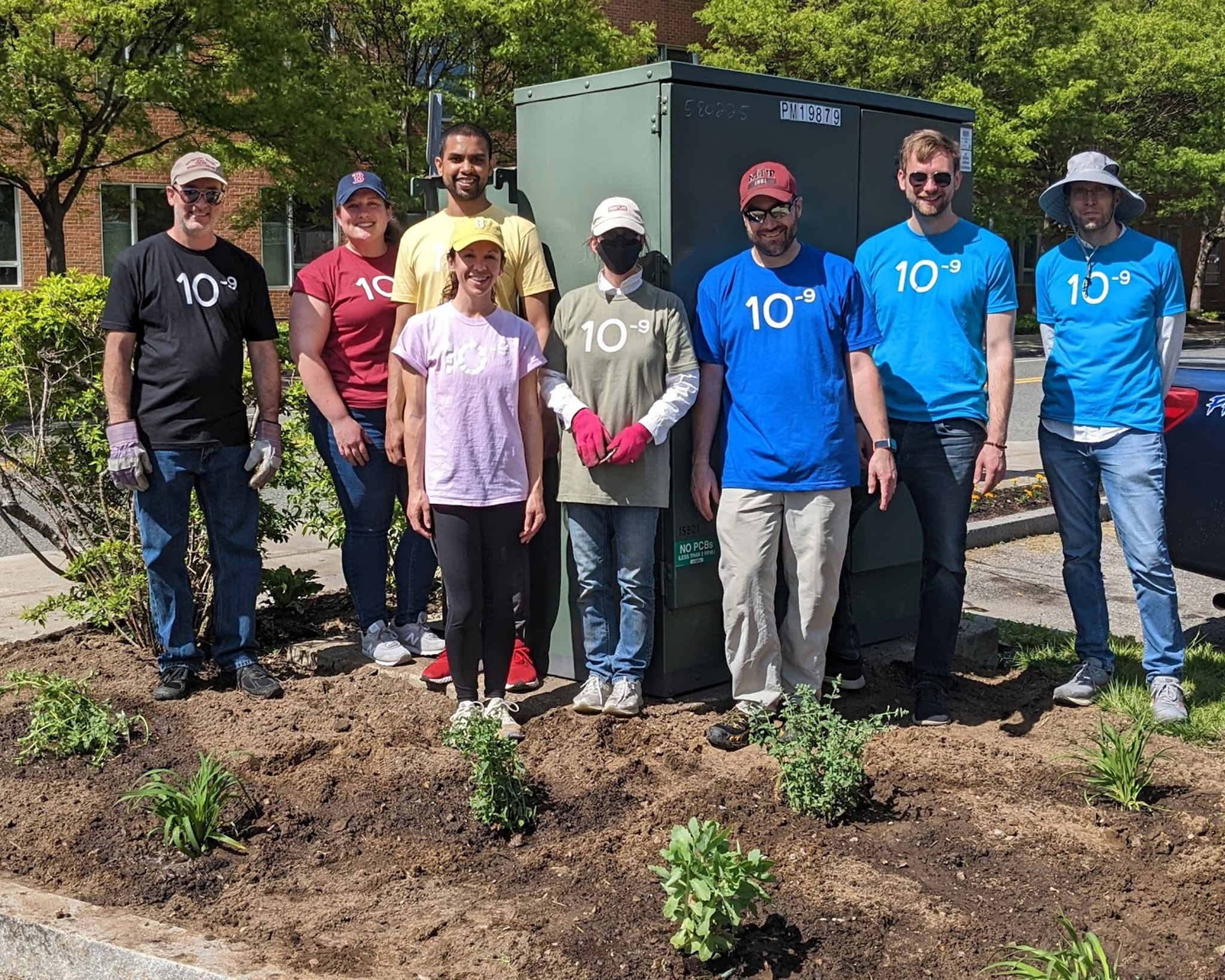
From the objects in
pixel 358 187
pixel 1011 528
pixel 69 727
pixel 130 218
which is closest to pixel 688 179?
pixel 358 187

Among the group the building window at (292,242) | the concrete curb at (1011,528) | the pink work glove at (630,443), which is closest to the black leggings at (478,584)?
the pink work glove at (630,443)

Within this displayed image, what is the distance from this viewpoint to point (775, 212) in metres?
4.44

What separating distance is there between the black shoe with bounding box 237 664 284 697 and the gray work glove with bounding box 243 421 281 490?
0.74m

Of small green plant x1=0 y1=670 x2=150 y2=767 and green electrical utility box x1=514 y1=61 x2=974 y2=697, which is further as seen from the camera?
green electrical utility box x1=514 y1=61 x2=974 y2=697

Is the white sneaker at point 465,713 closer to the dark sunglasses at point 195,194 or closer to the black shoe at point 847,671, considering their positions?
the black shoe at point 847,671

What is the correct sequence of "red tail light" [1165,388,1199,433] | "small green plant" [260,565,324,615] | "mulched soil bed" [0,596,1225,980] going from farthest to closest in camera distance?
"small green plant" [260,565,324,615] → "red tail light" [1165,388,1199,433] → "mulched soil bed" [0,596,1225,980]

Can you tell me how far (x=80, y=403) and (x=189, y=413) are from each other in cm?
80

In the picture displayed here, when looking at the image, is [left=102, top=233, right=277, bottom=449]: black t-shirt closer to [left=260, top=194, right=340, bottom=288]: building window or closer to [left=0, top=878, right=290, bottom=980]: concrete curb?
[left=0, top=878, right=290, bottom=980]: concrete curb

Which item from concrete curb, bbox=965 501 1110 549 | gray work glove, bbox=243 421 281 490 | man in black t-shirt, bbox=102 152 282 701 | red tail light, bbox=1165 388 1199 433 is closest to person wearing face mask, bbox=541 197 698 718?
gray work glove, bbox=243 421 281 490

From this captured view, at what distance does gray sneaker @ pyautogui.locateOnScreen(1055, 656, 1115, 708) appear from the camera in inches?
197

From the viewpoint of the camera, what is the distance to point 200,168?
16.5 feet

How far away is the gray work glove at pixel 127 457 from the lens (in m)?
4.94

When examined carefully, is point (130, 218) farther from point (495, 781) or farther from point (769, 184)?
point (495, 781)

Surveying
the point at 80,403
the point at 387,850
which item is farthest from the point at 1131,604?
the point at 80,403
